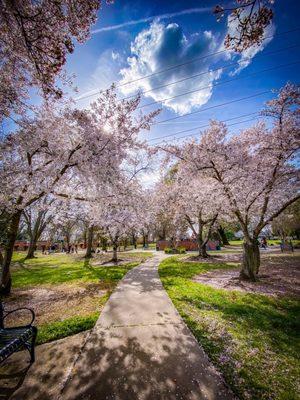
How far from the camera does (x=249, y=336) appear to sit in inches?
187

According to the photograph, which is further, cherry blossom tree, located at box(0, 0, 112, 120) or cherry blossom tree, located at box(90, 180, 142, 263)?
cherry blossom tree, located at box(90, 180, 142, 263)

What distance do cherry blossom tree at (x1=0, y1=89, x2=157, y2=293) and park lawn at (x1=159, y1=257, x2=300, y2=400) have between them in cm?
583

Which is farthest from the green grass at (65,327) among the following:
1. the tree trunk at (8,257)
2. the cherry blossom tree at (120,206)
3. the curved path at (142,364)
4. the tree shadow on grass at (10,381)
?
the cherry blossom tree at (120,206)

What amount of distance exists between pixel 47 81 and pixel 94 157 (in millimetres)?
3538

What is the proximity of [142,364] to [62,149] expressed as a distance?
7751mm

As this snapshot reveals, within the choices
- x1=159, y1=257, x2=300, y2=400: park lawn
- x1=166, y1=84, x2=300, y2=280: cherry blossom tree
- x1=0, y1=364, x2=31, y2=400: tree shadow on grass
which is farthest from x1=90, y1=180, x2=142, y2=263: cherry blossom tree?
x1=0, y1=364, x2=31, y2=400: tree shadow on grass

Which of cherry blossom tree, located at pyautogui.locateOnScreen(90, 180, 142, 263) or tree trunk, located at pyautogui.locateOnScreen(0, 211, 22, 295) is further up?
cherry blossom tree, located at pyautogui.locateOnScreen(90, 180, 142, 263)

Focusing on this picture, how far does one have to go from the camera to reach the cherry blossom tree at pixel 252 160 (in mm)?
9531

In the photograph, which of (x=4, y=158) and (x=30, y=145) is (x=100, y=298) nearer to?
(x=30, y=145)

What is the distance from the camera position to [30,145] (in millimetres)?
8352

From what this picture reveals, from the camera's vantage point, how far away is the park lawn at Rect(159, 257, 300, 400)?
325 centimetres

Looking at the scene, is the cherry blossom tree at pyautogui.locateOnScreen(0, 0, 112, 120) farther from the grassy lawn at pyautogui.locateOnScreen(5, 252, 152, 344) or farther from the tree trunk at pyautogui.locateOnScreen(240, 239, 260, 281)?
the tree trunk at pyautogui.locateOnScreen(240, 239, 260, 281)

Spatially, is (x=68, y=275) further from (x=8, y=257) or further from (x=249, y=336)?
(x=249, y=336)

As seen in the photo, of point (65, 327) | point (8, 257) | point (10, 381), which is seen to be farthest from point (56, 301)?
point (10, 381)
